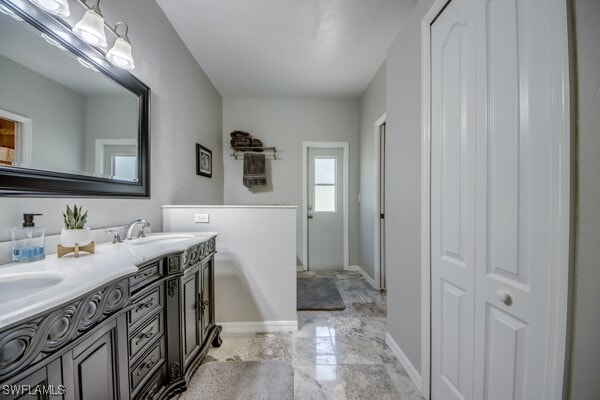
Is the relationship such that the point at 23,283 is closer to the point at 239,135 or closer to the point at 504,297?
the point at 504,297

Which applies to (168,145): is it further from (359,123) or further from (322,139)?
(359,123)

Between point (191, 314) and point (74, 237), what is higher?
point (74, 237)

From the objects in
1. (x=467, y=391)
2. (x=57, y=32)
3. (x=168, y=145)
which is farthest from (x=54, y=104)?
(x=467, y=391)

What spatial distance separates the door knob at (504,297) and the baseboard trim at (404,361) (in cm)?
90

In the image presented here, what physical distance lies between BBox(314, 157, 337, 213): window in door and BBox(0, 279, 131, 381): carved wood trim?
3.16m

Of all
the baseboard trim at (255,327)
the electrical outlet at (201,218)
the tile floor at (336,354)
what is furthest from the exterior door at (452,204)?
the electrical outlet at (201,218)

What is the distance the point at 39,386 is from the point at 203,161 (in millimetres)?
2447

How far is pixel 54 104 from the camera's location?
1096mm

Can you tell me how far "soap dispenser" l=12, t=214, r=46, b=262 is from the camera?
0.92m

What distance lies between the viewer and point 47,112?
1.06 meters

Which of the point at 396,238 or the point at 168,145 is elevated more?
the point at 168,145

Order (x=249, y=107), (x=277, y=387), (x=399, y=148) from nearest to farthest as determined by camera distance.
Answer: (x=277, y=387) → (x=399, y=148) → (x=249, y=107)

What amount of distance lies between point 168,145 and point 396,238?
2039 millimetres

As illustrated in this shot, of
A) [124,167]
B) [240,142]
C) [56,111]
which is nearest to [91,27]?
[56,111]
